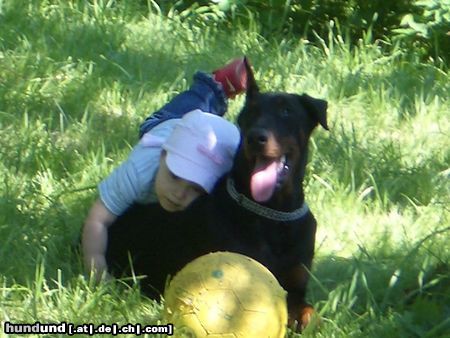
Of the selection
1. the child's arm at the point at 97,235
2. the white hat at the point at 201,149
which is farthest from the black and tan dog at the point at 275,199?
the child's arm at the point at 97,235

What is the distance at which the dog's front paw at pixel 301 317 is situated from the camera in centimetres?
431

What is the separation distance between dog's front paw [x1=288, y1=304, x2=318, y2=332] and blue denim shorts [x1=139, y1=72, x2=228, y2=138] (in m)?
1.40

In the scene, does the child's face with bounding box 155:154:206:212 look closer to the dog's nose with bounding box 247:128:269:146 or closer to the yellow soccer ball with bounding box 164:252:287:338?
the dog's nose with bounding box 247:128:269:146

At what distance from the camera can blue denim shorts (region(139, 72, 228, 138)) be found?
17.8 feet

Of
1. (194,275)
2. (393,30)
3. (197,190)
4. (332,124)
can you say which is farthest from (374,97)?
(194,275)

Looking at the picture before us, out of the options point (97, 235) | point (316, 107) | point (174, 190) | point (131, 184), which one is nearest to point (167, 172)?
point (174, 190)

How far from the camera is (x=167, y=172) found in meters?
4.66

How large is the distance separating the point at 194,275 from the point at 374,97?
319 cm

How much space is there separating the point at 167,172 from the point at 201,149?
0.59 feet

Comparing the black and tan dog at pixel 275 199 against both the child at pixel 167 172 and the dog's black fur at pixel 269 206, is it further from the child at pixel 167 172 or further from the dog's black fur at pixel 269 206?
the child at pixel 167 172

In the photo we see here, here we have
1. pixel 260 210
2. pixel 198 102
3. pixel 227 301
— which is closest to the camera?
pixel 227 301

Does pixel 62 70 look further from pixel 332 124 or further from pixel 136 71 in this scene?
pixel 332 124

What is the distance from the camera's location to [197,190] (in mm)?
4684

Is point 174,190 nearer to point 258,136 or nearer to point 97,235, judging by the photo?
point 97,235
